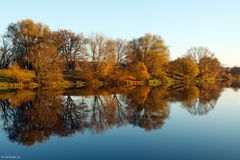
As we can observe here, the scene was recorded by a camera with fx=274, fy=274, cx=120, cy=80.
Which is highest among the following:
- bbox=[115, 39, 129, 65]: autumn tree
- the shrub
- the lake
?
bbox=[115, 39, 129, 65]: autumn tree

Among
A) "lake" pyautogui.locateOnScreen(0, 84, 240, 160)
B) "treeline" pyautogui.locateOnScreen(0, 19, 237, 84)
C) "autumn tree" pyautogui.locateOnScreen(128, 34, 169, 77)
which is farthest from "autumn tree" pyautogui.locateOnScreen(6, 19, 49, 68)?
"lake" pyautogui.locateOnScreen(0, 84, 240, 160)

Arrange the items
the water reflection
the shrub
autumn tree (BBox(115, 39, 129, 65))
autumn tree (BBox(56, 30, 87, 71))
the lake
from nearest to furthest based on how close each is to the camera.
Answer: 1. the lake
2. the water reflection
3. the shrub
4. autumn tree (BBox(56, 30, 87, 71))
5. autumn tree (BBox(115, 39, 129, 65))

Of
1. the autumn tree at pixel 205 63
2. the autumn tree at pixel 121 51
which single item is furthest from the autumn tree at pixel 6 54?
the autumn tree at pixel 205 63

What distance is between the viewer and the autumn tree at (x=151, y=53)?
6209 centimetres

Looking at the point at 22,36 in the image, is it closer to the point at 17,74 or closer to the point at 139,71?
the point at 17,74

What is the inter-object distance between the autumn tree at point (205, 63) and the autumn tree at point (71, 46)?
39756mm

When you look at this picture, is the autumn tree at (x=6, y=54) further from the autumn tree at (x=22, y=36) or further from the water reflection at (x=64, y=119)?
the water reflection at (x=64, y=119)

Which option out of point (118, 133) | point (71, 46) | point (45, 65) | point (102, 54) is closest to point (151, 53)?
point (102, 54)

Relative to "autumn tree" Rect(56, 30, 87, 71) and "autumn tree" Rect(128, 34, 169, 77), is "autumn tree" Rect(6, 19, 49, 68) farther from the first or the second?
"autumn tree" Rect(128, 34, 169, 77)

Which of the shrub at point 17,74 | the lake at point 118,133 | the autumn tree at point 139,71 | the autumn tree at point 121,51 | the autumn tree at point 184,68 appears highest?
the autumn tree at point 121,51

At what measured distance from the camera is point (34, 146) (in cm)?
1221

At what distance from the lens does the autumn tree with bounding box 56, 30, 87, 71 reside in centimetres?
5914

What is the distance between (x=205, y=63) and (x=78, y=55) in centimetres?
4347

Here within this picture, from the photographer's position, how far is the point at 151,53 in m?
63.1
